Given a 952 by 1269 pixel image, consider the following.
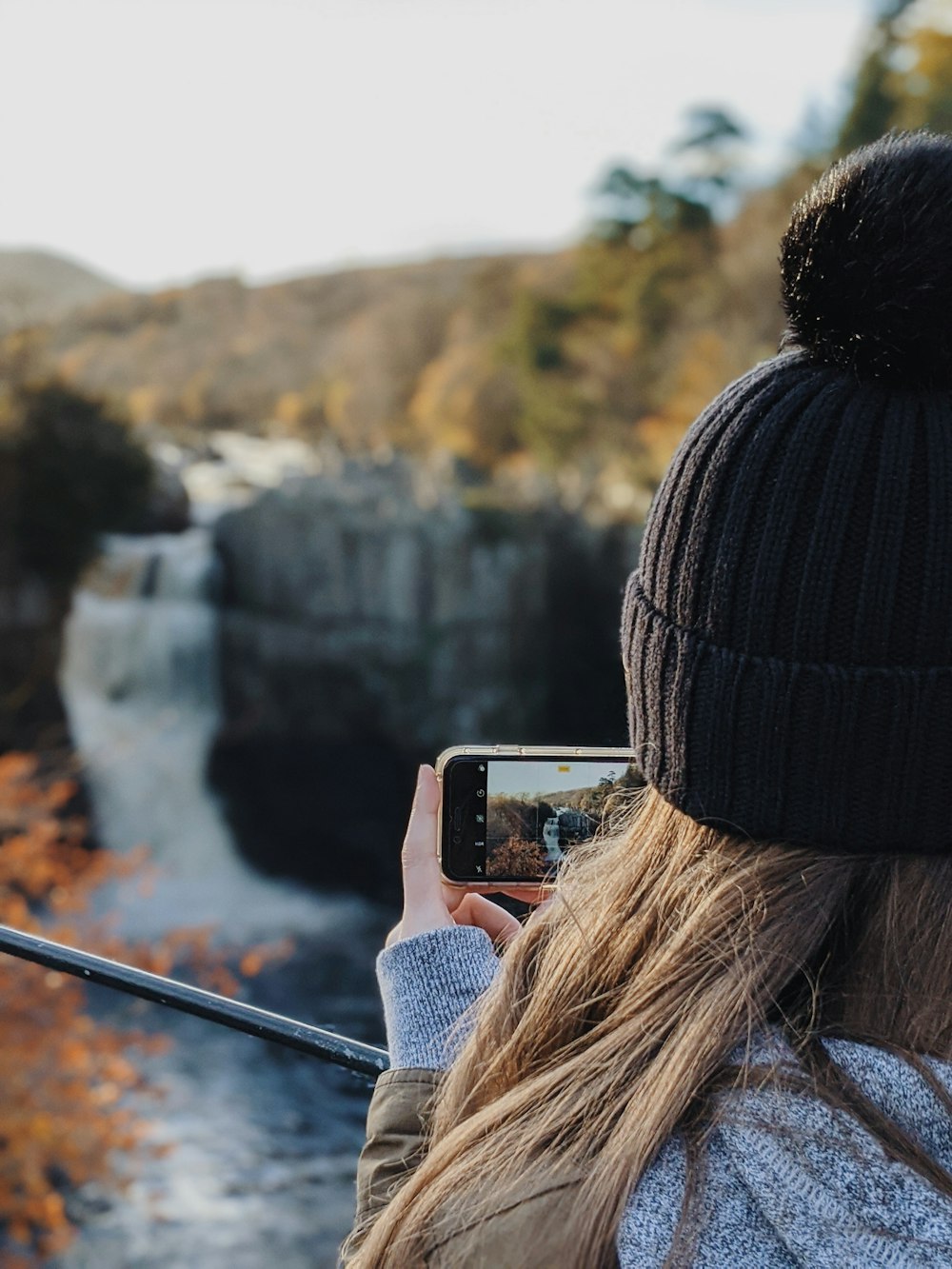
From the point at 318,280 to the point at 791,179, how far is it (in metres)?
8.71

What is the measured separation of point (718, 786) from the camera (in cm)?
86

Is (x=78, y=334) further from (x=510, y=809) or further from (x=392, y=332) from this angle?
(x=510, y=809)

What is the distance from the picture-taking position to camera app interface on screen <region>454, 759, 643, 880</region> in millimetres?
1171

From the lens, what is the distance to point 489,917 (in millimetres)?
1161

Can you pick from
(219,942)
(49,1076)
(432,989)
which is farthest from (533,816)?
(219,942)

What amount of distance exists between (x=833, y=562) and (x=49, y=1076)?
305 inches

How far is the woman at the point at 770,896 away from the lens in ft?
2.28

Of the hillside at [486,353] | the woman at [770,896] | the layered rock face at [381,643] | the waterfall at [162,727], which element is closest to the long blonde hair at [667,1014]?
the woman at [770,896]

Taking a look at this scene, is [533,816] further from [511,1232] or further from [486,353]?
[486,353]

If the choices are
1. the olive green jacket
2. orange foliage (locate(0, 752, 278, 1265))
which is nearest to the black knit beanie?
the olive green jacket

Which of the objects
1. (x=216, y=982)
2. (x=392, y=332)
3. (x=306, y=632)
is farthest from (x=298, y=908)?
(x=392, y=332)

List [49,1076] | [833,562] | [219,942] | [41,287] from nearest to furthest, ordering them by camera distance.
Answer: [833,562]
[49,1076]
[219,942]
[41,287]

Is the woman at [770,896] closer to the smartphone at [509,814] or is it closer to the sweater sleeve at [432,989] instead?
the sweater sleeve at [432,989]

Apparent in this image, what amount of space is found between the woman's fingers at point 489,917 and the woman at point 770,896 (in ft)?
0.71
